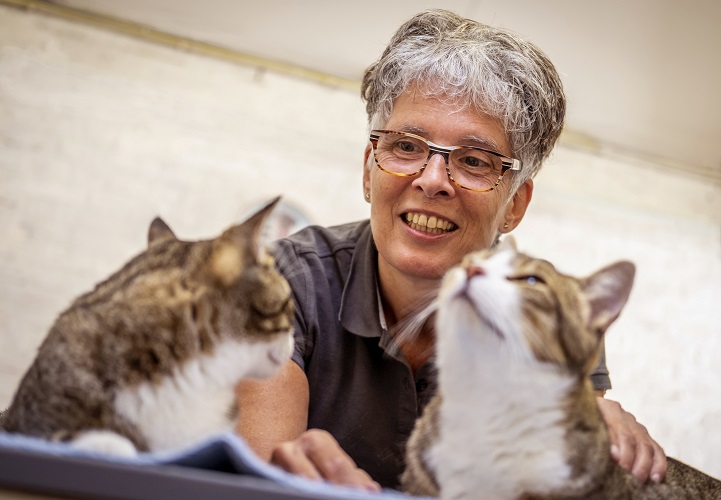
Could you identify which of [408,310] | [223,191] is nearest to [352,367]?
[408,310]

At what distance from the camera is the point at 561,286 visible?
3.12 feet

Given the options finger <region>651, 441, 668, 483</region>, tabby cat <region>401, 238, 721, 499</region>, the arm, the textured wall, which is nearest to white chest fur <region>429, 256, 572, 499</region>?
tabby cat <region>401, 238, 721, 499</region>

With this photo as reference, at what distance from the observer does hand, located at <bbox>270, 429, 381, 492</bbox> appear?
0.89m

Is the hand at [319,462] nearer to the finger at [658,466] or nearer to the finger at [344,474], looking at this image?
the finger at [344,474]

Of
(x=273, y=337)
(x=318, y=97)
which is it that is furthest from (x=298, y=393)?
(x=318, y=97)

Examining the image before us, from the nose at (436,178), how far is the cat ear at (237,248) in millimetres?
407

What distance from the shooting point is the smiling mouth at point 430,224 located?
1.31 metres

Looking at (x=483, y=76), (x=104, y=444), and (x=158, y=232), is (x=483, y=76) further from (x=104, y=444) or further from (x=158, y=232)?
(x=104, y=444)

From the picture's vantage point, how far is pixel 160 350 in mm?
838

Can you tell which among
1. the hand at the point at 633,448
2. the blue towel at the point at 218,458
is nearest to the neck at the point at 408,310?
the hand at the point at 633,448

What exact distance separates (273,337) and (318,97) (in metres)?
3.62

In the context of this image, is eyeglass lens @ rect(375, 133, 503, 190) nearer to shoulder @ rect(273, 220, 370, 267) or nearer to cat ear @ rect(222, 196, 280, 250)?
shoulder @ rect(273, 220, 370, 267)

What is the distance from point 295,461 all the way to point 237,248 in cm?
28

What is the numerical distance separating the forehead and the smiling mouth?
0.47 ft
